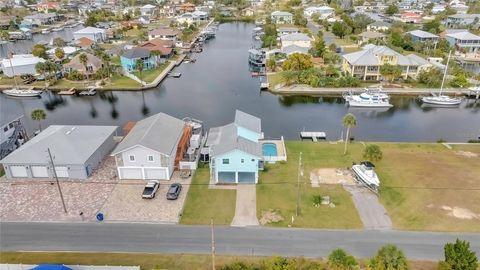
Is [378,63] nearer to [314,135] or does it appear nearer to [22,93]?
[314,135]

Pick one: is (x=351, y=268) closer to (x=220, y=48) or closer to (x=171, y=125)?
(x=171, y=125)

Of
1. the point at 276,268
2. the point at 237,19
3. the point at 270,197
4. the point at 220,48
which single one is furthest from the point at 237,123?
the point at 237,19

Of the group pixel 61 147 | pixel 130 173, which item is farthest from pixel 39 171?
pixel 130 173

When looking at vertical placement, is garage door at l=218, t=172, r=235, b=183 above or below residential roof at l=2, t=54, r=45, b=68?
below

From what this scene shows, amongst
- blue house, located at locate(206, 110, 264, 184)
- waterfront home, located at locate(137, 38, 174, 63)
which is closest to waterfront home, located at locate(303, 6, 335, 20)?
waterfront home, located at locate(137, 38, 174, 63)

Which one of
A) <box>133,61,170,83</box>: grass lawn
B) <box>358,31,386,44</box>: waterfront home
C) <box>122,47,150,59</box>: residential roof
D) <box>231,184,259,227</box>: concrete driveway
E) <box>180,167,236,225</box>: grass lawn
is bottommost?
<box>231,184,259,227</box>: concrete driveway

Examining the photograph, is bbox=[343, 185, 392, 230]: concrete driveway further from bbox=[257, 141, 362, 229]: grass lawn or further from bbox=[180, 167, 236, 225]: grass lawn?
bbox=[180, 167, 236, 225]: grass lawn
